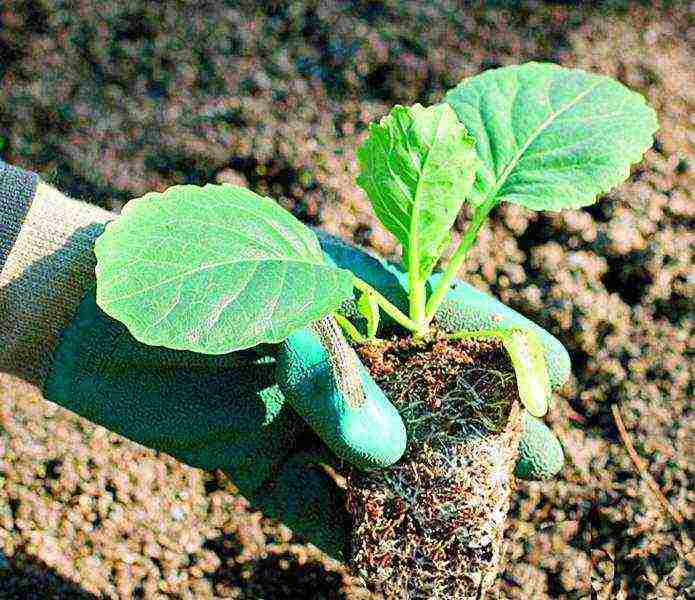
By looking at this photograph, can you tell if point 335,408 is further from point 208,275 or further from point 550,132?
point 550,132

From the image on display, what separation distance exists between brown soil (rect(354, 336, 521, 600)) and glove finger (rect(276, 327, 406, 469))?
0.22ft

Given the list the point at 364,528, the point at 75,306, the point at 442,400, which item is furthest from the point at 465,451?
the point at 75,306

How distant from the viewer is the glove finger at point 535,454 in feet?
4.94

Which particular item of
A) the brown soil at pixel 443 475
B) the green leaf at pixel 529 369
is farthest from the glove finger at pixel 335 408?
the green leaf at pixel 529 369

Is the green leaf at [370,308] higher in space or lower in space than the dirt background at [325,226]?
higher

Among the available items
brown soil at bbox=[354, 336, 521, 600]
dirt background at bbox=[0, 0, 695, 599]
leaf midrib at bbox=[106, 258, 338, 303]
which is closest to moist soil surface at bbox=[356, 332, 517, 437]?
brown soil at bbox=[354, 336, 521, 600]

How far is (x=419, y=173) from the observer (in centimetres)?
135

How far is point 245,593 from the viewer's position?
63.5 inches

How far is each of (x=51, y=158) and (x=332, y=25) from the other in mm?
791

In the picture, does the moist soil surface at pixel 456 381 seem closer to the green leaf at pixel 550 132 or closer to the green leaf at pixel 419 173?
the green leaf at pixel 419 173

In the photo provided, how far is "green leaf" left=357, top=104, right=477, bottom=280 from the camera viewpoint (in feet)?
4.32

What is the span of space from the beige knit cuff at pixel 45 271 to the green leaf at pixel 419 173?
44cm

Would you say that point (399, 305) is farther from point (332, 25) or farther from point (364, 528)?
point (332, 25)

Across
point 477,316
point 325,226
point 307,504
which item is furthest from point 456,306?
point 325,226
